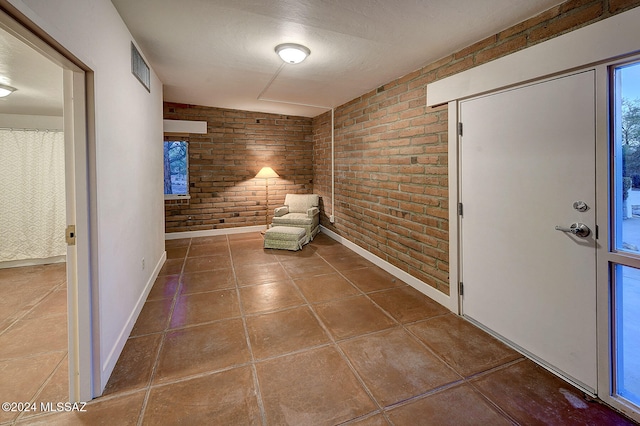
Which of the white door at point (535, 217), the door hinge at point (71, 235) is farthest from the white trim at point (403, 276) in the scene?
the door hinge at point (71, 235)

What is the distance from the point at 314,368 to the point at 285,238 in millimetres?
2856

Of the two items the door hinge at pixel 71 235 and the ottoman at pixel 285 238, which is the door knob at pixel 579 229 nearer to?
the door hinge at pixel 71 235

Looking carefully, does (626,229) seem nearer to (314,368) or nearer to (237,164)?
(314,368)

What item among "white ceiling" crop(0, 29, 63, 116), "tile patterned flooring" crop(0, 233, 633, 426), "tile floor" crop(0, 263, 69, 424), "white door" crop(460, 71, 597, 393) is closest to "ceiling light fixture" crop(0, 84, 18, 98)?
"white ceiling" crop(0, 29, 63, 116)

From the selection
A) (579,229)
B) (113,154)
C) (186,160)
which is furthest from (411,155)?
(186,160)

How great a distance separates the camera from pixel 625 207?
1.57m

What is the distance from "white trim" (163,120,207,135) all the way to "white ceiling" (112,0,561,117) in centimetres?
147

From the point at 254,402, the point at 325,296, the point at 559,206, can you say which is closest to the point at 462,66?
the point at 559,206

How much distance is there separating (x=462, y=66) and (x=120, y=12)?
8.87ft

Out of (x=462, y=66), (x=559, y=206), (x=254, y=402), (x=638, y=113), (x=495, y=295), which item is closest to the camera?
(x=638, y=113)

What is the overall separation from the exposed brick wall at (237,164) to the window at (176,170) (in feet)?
0.39

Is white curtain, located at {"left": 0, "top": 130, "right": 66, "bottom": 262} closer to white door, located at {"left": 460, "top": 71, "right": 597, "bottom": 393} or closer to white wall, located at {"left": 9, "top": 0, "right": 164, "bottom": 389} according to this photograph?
white wall, located at {"left": 9, "top": 0, "right": 164, "bottom": 389}

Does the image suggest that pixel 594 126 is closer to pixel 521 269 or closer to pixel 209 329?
pixel 521 269

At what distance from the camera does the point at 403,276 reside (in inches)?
132
